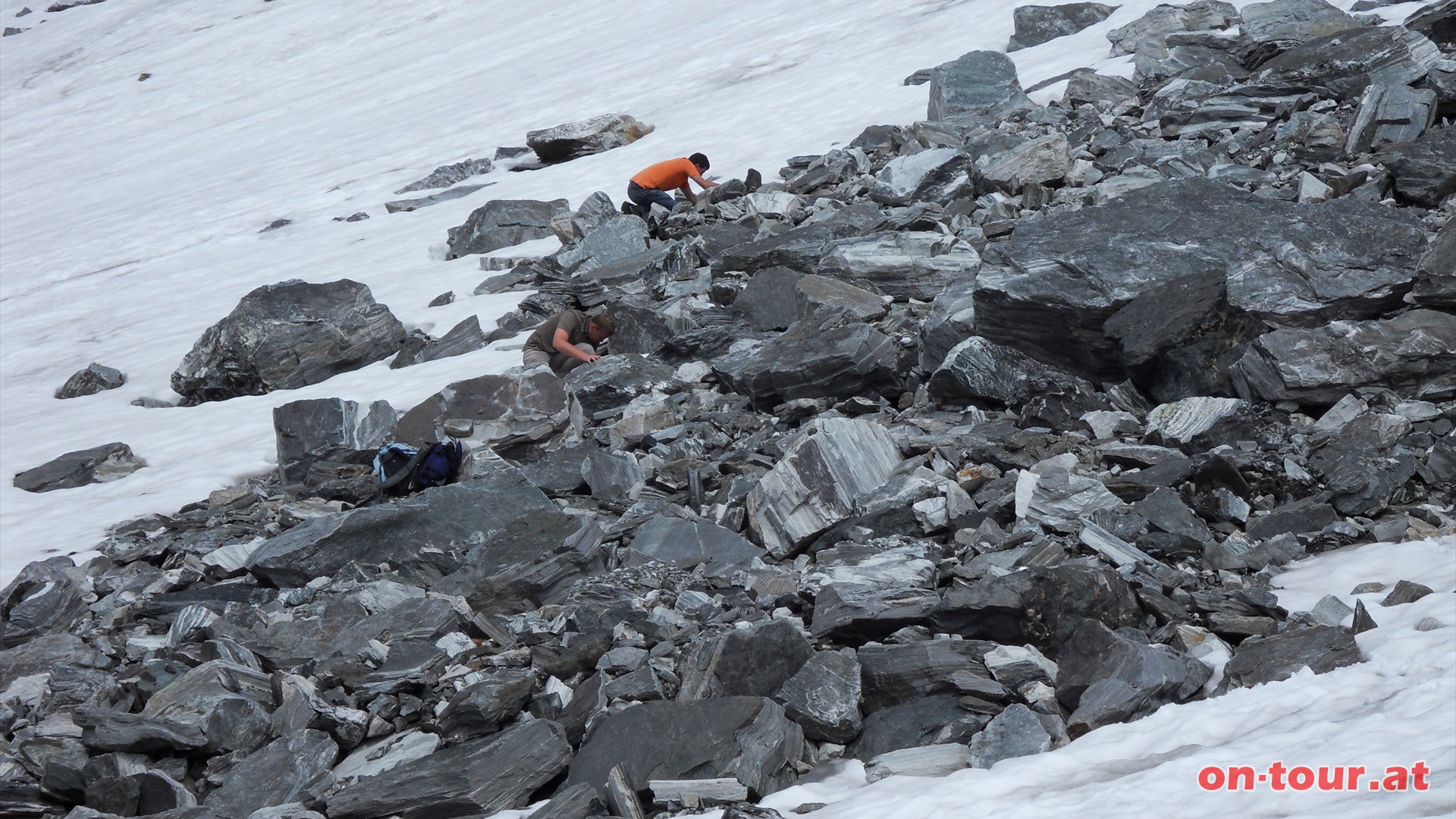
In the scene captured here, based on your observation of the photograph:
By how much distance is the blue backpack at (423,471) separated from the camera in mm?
8664

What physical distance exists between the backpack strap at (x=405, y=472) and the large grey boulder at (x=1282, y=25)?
40.9 feet

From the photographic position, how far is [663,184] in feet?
50.6

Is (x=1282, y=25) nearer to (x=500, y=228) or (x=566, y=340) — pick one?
(x=566, y=340)

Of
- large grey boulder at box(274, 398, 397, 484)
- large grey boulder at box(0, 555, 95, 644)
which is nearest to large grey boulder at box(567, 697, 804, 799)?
large grey boulder at box(0, 555, 95, 644)

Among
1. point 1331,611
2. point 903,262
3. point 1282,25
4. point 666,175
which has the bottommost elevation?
point 1331,611

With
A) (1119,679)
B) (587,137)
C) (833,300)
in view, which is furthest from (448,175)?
(1119,679)

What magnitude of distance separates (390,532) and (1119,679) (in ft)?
16.6

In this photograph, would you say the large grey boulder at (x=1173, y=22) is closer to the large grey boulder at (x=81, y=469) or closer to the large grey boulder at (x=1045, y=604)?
the large grey boulder at (x=1045, y=604)

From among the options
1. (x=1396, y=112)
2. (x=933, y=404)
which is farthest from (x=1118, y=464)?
(x=1396, y=112)

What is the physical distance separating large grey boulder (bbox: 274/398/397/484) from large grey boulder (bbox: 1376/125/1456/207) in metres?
9.56

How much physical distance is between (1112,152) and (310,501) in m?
9.77

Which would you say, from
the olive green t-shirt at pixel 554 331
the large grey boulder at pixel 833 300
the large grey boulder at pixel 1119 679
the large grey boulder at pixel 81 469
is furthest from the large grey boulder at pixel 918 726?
the large grey boulder at pixel 81 469

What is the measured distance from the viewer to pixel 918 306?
1003 centimetres

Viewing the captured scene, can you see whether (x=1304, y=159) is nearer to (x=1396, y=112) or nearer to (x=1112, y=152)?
(x=1396, y=112)
